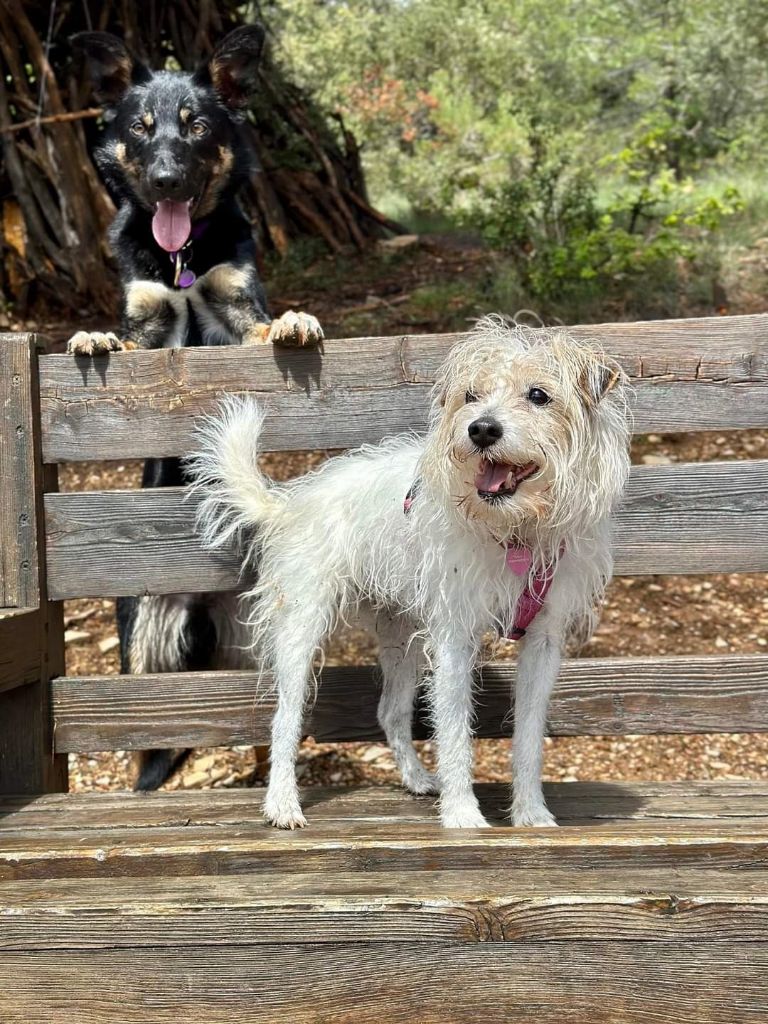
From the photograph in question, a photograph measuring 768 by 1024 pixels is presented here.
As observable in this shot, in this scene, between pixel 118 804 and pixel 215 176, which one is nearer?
pixel 118 804

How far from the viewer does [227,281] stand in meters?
3.86

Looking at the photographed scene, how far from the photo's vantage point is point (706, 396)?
3.04 meters

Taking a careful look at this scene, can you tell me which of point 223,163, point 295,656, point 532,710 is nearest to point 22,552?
point 295,656

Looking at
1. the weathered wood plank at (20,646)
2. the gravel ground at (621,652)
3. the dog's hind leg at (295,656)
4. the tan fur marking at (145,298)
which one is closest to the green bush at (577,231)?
the gravel ground at (621,652)

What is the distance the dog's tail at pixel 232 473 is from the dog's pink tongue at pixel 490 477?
0.87m

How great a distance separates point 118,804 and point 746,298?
6.62m

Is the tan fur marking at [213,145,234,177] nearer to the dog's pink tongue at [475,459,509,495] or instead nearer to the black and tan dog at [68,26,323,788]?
the black and tan dog at [68,26,323,788]

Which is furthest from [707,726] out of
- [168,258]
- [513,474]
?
[168,258]

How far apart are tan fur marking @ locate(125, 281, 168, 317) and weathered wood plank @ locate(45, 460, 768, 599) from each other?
0.99 m

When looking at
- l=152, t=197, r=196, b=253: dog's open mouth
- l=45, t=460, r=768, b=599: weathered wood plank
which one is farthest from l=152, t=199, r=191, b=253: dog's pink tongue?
l=45, t=460, r=768, b=599: weathered wood plank

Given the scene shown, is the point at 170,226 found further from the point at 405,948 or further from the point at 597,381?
the point at 405,948

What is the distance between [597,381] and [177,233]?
2.06 meters

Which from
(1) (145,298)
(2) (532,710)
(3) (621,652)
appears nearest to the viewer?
(2) (532,710)

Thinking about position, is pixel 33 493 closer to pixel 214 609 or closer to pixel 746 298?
pixel 214 609
